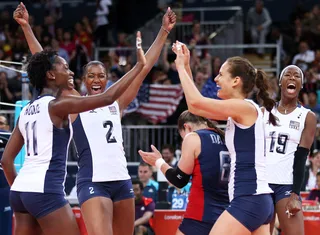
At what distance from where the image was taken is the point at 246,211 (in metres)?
5.74

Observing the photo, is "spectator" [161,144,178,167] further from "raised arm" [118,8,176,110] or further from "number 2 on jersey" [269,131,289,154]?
"raised arm" [118,8,176,110]

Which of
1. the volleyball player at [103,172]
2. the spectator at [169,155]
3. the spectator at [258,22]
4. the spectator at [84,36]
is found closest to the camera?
the volleyball player at [103,172]

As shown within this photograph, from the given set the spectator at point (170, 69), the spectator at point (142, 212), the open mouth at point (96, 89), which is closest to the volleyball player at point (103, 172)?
the open mouth at point (96, 89)

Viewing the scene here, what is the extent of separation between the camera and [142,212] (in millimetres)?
10461

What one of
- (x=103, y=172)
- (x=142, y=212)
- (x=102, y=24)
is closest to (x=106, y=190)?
(x=103, y=172)

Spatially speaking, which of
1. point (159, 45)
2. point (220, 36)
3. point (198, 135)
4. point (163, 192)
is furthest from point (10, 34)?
point (198, 135)

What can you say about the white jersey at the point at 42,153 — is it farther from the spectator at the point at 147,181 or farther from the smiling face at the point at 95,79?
the spectator at the point at 147,181

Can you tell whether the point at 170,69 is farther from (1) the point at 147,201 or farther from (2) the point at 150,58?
(2) the point at 150,58

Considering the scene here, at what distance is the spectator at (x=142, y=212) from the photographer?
10.3 meters

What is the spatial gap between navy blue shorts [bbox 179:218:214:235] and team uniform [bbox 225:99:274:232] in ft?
1.20

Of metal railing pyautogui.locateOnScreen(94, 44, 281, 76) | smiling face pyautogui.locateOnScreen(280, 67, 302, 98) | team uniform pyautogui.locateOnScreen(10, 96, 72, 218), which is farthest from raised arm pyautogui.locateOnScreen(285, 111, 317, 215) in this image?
metal railing pyautogui.locateOnScreen(94, 44, 281, 76)

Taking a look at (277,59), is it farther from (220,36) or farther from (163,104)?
(163,104)

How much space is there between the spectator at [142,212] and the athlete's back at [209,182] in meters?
4.22

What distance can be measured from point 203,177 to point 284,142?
5.90 feet
